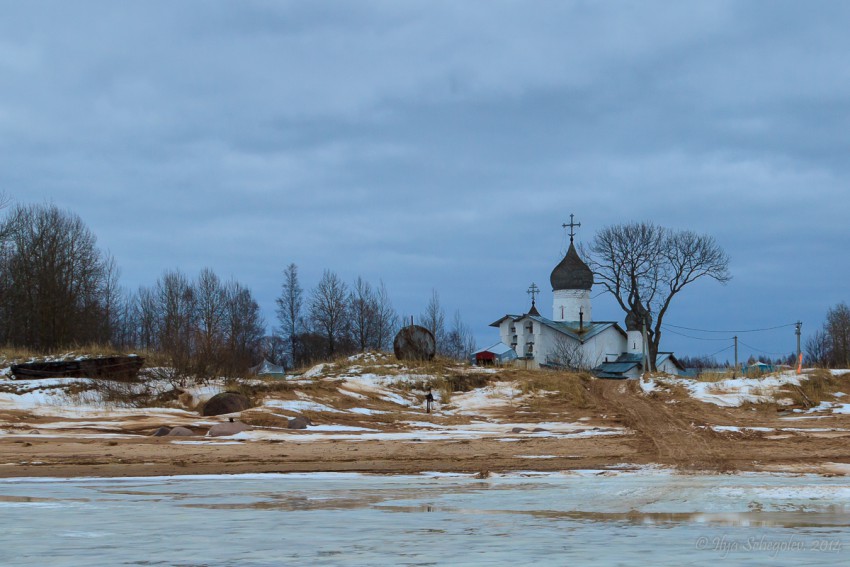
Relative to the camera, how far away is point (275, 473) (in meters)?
13.0

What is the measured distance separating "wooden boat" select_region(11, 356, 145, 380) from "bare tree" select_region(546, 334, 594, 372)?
44.3 meters

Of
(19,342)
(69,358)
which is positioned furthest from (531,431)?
Answer: (19,342)

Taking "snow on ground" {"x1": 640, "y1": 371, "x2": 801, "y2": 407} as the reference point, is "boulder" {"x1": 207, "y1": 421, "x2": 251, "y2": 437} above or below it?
below

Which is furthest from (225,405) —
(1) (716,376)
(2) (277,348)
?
(2) (277,348)

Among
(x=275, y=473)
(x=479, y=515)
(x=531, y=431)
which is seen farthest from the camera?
(x=531, y=431)

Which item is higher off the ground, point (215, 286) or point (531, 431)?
point (215, 286)

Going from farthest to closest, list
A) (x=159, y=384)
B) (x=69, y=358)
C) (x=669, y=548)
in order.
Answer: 1. (x=69, y=358)
2. (x=159, y=384)
3. (x=669, y=548)

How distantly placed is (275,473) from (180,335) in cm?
1396

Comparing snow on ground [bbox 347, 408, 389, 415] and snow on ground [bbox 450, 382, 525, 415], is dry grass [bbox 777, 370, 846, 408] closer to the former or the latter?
snow on ground [bbox 450, 382, 525, 415]

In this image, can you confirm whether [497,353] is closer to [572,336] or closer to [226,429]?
[572,336]

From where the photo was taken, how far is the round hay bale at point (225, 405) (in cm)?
2125

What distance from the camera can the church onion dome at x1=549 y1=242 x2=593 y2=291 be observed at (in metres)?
70.3

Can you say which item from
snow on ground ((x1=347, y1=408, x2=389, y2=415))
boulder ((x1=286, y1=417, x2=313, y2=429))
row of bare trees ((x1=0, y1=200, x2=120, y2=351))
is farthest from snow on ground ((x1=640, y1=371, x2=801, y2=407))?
row of bare trees ((x1=0, y1=200, x2=120, y2=351))

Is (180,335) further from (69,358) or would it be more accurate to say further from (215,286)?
(215,286)
